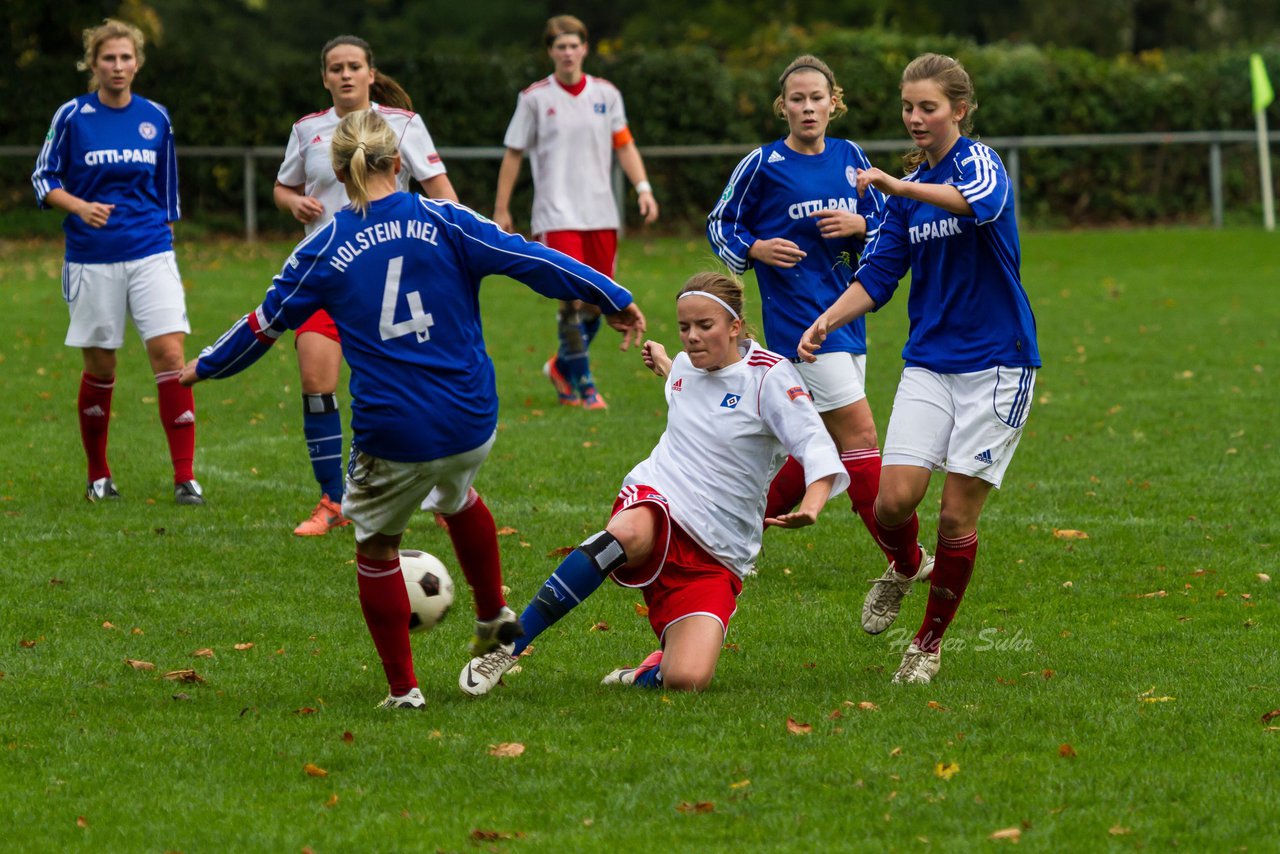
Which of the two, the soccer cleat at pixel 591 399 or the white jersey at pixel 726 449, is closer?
the white jersey at pixel 726 449

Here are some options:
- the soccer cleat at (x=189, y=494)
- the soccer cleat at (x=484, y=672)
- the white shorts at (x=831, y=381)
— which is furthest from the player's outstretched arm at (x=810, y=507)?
the soccer cleat at (x=189, y=494)

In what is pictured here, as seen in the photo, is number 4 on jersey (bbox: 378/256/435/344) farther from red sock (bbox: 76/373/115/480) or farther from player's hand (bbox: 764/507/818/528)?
red sock (bbox: 76/373/115/480)

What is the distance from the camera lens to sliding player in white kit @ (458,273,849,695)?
224 inches

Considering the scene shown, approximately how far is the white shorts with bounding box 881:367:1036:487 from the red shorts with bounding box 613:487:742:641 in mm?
744

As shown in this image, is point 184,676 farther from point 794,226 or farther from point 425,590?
point 794,226

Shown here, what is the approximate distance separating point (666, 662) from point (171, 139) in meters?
5.04

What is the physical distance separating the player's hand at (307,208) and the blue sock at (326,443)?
0.91 m

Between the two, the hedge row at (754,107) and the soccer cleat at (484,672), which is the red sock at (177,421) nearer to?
the soccer cleat at (484,672)

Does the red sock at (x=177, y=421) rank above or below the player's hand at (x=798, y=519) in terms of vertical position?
below

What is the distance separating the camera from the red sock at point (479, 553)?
5.67 metres

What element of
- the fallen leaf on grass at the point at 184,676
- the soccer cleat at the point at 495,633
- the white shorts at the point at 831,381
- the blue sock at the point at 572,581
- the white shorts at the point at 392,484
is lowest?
the fallen leaf on grass at the point at 184,676

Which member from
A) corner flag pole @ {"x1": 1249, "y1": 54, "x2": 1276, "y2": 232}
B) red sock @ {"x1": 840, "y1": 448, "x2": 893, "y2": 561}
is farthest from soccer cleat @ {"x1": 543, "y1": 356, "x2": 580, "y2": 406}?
corner flag pole @ {"x1": 1249, "y1": 54, "x2": 1276, "y2": 232}

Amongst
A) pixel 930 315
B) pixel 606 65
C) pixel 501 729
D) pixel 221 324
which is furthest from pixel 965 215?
pixel 606 65

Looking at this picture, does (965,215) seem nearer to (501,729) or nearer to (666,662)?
(666,662)
